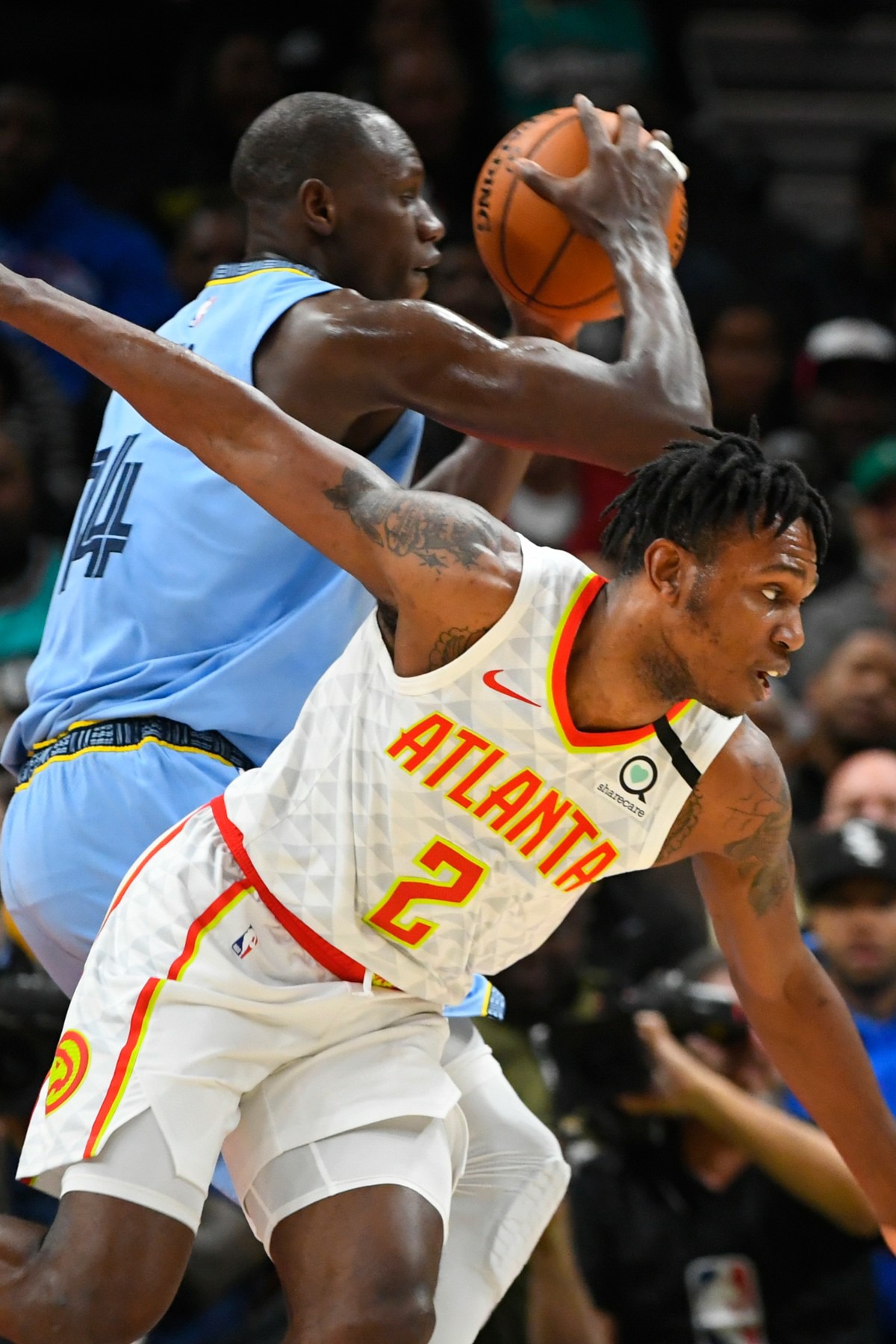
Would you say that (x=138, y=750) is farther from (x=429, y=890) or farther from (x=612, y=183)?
(x=612, y=183)

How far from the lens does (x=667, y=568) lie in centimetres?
299

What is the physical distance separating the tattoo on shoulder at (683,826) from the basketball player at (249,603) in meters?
0.49

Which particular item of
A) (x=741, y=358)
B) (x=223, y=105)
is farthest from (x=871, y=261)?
(x=223, y=105)

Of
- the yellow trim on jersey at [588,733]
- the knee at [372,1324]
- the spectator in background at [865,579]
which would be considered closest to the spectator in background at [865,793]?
the spectator in background at [865,579]

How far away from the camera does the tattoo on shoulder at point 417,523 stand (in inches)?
117

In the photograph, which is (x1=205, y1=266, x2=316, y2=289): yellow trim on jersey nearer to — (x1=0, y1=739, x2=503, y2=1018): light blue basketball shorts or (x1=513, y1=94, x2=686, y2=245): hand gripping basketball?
(x1=513, y1=94, x2=686, y2=245): hand gripping basketball

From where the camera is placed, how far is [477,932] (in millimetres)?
3137

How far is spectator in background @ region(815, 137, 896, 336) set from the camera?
28.2ft

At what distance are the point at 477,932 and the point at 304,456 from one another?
0.80m

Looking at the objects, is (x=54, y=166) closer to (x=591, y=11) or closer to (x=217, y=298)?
(x=591, y=11)

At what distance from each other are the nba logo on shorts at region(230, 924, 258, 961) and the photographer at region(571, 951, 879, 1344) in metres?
1.95

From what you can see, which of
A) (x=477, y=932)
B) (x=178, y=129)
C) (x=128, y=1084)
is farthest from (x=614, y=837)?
(x=178, y=129)

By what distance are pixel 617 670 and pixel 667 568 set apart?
171 millimetres

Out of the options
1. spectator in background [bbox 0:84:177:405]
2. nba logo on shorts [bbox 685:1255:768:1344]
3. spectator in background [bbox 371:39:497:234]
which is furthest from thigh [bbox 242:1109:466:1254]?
spectator in background [bbox 371:39:497:234]
